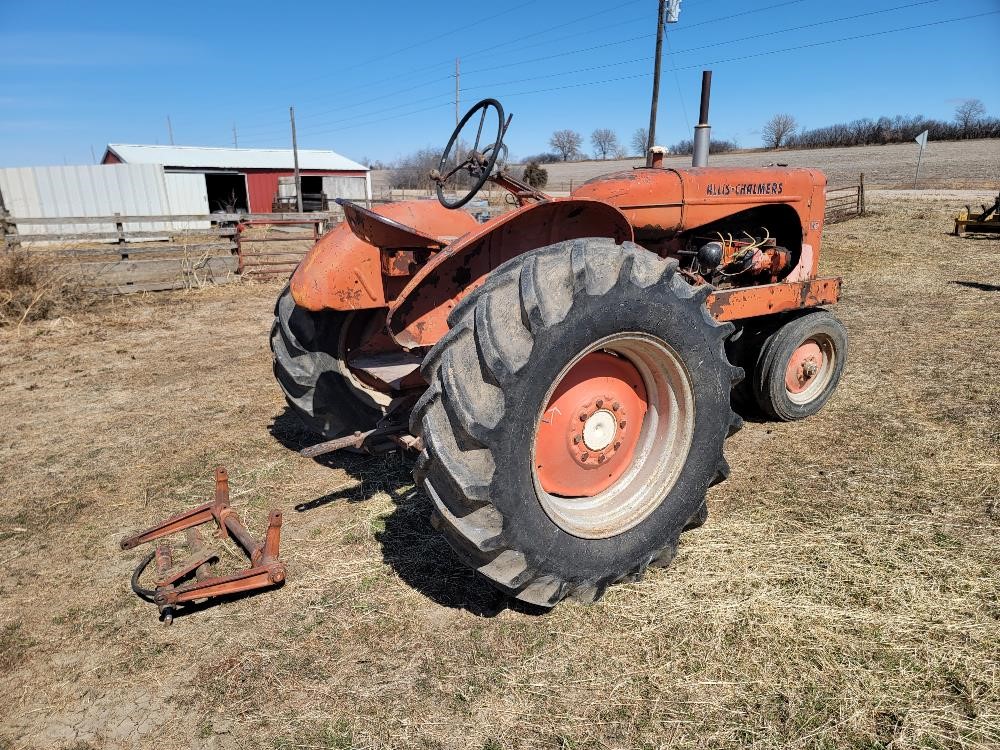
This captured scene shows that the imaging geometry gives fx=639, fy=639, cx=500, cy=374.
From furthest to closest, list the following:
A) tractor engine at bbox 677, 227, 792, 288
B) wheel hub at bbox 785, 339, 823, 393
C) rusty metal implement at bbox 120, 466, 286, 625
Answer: wheel hub at bbox 785, 339, 823, 393, tractor engine at bbox 677, 227, 792, 288, rusty metal implement at bbox 120, 466, 286, 625

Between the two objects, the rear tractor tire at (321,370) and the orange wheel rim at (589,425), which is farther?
the rear tractor tire at (321,370)

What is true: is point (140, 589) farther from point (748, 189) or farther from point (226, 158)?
point (226, 158)

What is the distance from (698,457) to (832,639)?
78 cm

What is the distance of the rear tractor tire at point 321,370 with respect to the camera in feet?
11.3

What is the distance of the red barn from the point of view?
26281mm

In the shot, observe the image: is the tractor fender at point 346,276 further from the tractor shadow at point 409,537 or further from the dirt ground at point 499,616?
the dirt ground at point 499,616

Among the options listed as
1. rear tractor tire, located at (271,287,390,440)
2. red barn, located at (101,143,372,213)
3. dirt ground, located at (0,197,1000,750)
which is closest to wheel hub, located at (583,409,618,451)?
dirt ground, located at (0,197,1000,750)

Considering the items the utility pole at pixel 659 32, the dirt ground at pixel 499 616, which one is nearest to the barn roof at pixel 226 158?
the utility pole at pixel 659 32

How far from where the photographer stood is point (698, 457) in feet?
8.54

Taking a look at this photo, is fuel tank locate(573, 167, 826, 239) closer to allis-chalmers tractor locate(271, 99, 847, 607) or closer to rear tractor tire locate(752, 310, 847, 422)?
allis-chalmers tractor locate(271, 99, 847, 607)

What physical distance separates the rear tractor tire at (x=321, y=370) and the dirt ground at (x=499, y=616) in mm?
379

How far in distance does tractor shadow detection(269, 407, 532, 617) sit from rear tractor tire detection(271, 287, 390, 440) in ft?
1.03

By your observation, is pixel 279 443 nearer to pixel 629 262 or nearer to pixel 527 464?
pixel 527 464

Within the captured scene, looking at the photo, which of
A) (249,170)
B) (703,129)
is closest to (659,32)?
(703,129)
